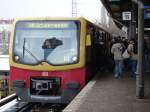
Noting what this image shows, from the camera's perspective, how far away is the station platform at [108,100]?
1098 cm

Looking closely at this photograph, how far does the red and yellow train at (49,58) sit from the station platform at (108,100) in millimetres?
726

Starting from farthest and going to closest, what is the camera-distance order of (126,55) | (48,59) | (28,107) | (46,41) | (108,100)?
(126,55) → (28,107) → (46,41) → (48,59) → (108,100)

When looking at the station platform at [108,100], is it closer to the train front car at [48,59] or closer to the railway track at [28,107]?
the train front car at [48,59]

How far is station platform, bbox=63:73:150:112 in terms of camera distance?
36.0 ft

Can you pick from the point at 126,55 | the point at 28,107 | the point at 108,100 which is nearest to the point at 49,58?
the point at 28,107

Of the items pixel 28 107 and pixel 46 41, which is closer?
pixel 46 41

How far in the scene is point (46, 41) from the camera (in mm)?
15219

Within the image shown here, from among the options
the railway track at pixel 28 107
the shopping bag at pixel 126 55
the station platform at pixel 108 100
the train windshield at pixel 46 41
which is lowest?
the railway track at pixel 28 107

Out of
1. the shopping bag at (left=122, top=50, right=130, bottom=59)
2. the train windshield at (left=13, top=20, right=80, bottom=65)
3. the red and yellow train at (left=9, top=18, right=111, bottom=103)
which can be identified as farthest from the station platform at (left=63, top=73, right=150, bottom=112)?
the shopping bag at (left=122, top=50, right=130, bottom=59)

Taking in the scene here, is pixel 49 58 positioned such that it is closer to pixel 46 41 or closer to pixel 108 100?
pixel 46 41

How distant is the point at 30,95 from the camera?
14859 millimetres

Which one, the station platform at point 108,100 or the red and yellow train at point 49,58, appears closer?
the station platform at point 108,100

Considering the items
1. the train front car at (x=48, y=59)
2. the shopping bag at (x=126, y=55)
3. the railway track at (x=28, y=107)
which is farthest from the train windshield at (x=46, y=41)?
the shopping bag at (x=126, y=55)

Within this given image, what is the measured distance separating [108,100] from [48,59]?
311 cm
